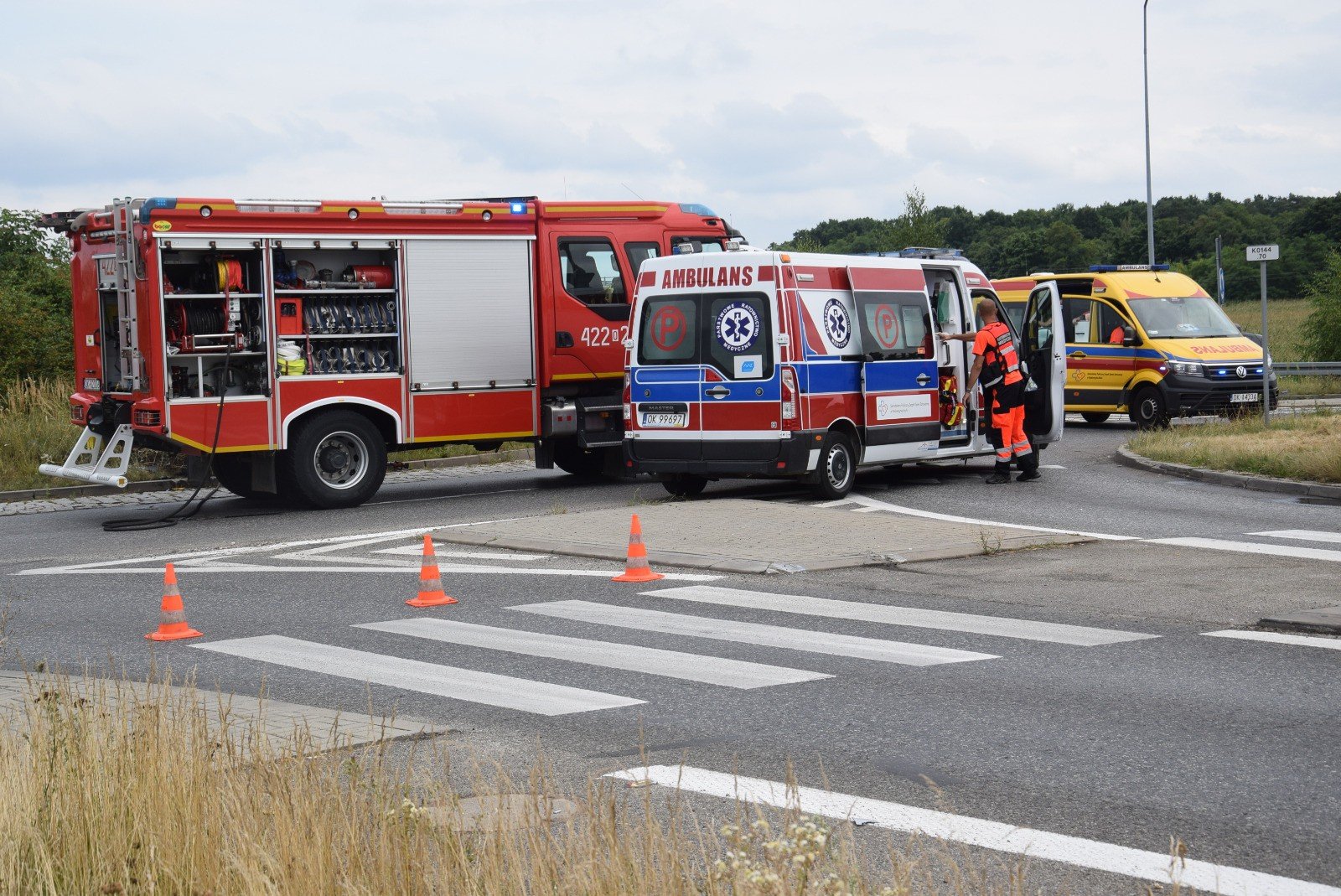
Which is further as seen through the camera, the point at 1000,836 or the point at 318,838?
the point at 1000,836

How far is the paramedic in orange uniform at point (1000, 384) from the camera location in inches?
675

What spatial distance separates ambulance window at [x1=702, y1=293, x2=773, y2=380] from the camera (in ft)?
50.6

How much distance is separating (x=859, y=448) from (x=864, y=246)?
38.5 metres

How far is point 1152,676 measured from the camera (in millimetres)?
7586

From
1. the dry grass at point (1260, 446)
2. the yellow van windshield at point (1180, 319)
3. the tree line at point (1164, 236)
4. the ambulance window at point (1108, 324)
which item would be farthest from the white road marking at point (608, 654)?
the tree line at point (1164, 236)

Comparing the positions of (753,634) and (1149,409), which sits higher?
(1149,409)

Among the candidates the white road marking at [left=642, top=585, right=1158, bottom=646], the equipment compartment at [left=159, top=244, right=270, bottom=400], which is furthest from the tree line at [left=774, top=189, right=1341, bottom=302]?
the white road marking at [left=642, top=585, right=1158, bottom=646]

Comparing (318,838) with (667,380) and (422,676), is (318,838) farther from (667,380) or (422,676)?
(667,380)

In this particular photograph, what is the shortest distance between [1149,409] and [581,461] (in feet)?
33.0

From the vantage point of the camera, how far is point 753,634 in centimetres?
896

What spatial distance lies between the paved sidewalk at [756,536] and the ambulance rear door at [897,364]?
80.3 inches

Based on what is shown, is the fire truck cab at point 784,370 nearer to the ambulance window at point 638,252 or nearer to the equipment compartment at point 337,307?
the ambulance window at point 638,252

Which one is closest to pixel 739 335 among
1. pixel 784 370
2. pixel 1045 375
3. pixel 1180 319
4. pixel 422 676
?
pixel 784 370

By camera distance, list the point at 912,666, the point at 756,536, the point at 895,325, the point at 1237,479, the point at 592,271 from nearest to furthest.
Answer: the point at 912,666 < the point at 756,536 < the point at 895,325 < the point at 1237,479 < the point at 592,271
